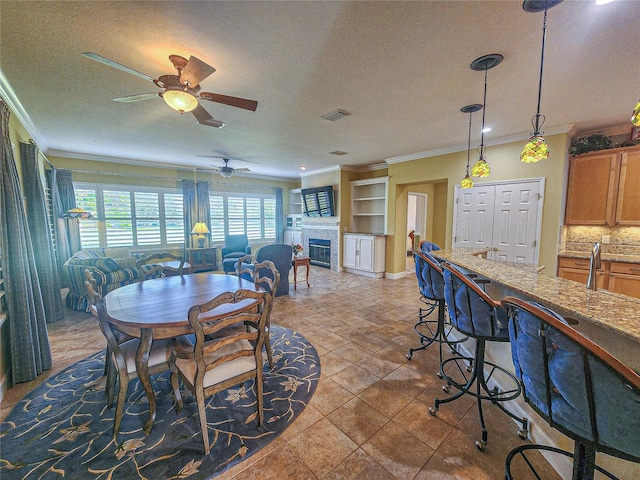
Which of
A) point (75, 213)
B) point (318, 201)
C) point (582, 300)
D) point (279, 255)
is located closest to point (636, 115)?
point (582, 300)

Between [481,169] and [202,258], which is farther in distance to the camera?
[202,258]

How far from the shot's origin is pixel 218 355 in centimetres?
186

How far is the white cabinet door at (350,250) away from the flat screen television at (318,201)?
0.84m

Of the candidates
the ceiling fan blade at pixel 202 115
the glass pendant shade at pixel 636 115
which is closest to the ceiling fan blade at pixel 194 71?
the ceiling fan blade at pixel 202 115

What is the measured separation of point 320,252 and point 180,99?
577 cm

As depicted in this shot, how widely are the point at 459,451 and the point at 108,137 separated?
610cm

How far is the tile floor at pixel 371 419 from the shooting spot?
60.7 inches

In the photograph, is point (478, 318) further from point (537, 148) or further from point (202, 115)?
point (202, 115)

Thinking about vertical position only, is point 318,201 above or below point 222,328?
above

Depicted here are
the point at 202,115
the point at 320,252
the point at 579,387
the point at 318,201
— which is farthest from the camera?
the point at 320,252

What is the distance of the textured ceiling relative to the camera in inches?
65.4

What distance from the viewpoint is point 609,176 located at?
3623 millimetres

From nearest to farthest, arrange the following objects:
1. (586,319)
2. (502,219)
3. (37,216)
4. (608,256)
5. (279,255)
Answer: (586,319) → (37,216) → (608,256) → (502,219) → (279,255)

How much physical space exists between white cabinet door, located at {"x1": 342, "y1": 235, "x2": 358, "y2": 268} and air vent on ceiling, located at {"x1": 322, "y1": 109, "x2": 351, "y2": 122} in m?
3.61
